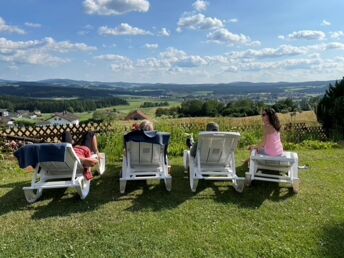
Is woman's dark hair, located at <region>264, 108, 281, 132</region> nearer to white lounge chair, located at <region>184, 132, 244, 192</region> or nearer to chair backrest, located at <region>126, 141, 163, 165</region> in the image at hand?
white lounge chair, located at <region>184, 132, 244, 192</region>

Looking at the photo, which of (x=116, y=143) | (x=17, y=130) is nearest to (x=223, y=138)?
(x=116, y=143)

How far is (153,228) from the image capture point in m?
4.27

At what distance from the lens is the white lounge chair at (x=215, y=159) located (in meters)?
5.57

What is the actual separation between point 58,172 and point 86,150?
1.88 ft

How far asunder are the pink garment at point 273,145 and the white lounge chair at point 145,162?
1.59 m

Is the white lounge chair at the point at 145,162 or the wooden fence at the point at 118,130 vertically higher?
the white lounge chair at the point at 145,162

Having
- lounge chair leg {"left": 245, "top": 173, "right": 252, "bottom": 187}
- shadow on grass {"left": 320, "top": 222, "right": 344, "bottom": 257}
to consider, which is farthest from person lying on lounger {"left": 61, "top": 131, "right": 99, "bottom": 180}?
shadow on grass {"left": 320, "top": 222, "right": 344, "bottom": 257}

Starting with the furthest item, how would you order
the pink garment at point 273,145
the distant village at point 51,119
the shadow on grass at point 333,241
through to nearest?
1. the distant village at point 51,119
2. the pink garment at point 273,145
3. the shadow on grass at point 333,241

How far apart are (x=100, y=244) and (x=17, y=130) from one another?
24.8ft

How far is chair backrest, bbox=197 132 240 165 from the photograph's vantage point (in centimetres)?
552

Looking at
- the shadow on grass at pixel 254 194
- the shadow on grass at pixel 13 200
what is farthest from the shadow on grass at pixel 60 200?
the shadow on grass at pixel 254 194

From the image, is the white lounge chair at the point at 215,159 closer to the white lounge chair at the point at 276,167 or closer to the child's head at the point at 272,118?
the white lounge chair at the point at 276,167

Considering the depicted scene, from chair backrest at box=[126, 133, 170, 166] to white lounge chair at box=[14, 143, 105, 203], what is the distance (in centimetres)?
78

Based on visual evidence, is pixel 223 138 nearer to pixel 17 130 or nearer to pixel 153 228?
pixel 153 228
